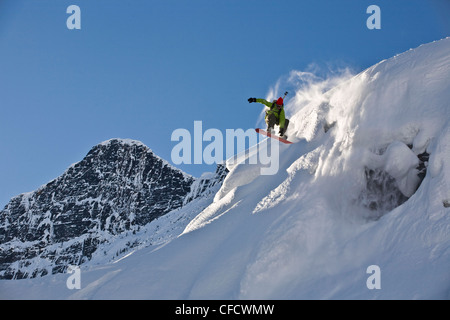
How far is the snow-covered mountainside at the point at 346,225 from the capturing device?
35.0ft

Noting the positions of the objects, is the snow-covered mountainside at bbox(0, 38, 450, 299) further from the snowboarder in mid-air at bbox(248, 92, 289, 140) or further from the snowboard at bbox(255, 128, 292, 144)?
the snowboarder in mid-air at bbox(248, 92, 289, 140)

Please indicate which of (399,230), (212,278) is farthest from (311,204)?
(212,278)

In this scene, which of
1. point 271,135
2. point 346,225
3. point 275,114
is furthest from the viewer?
point 271,135

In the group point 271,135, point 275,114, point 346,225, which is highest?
point 275,114

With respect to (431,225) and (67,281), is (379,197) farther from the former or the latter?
(67,281)

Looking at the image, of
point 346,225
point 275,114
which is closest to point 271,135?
point 275,114

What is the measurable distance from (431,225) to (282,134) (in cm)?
1004

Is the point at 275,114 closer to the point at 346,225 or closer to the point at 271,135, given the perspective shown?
the point at 271,135

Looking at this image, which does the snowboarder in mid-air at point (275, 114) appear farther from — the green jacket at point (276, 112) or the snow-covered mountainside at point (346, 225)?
the snow-covered mountainside at point (346, 225)

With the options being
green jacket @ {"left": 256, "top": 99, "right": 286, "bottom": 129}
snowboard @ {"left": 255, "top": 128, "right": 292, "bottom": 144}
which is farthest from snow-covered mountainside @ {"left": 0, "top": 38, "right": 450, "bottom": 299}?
green jacket @ {"left": 256, "top": 99, "right": 286, "bottom": 129}

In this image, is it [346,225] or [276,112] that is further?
[276,112]

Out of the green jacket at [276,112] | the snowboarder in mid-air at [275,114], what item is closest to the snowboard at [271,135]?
the snowboarder in mid-air at [275,114]

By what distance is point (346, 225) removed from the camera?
1249 cm

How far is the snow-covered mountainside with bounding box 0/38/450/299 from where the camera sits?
10656 millimetres
